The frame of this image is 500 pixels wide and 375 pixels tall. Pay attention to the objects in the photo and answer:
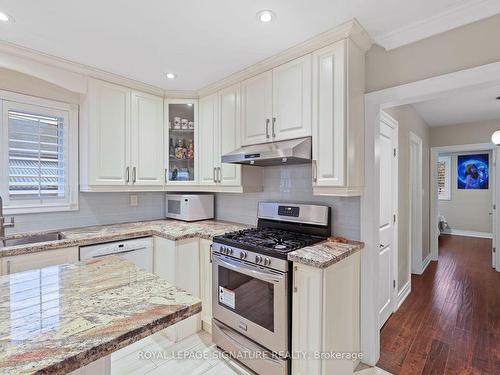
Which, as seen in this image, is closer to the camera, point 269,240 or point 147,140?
point 269,240

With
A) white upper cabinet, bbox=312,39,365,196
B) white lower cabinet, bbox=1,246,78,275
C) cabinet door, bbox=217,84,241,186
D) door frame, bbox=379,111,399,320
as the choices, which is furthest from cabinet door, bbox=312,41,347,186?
white lower cabinet, bbox=1,246,78,275

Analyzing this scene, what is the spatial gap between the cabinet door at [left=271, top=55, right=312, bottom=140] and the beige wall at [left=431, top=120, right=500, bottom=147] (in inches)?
165

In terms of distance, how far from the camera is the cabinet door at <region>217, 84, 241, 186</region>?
264 cm

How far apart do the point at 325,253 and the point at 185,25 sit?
1821 millimetres

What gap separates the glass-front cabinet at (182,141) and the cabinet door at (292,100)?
1191 mm

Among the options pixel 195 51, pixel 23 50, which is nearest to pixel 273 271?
pixel 195 51

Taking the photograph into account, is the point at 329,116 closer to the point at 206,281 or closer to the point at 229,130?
the point at 229,130

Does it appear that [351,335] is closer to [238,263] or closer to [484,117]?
[238,263]

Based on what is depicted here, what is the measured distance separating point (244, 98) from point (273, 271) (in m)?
1.65

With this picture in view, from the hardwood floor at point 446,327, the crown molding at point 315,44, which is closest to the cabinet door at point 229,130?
the crown molding at point 315,44

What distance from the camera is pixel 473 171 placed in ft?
22.5

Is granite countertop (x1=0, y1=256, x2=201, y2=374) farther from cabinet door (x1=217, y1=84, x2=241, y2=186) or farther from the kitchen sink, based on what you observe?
cabinet door (x1=217, y1=84, x2=241, y2=186)

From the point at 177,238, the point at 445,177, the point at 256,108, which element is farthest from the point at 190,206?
the point at 445,177

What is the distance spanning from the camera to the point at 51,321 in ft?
2.78
